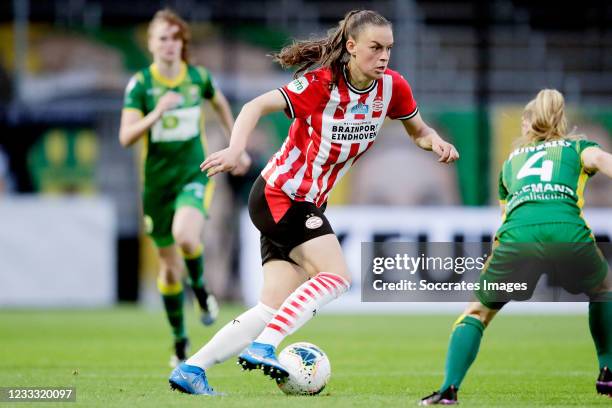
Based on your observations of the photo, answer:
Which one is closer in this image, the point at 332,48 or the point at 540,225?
the point at 540,225

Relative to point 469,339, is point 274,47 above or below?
above

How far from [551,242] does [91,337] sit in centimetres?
688

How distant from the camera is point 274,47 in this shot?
840 inches

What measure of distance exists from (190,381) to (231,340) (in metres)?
0.31

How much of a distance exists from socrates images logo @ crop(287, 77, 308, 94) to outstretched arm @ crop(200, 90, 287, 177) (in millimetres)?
77

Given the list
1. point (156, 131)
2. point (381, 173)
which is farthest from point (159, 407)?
point (381, 173)

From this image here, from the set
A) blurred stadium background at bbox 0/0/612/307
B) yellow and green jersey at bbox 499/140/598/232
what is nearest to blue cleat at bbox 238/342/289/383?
yellow and green jersey at bbox 499/140/598/232

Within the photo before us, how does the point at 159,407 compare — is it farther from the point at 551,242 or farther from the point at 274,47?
the point at 274,47

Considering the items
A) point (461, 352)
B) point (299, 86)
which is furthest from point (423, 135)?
point (461, 352)

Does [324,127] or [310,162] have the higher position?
[324,127]

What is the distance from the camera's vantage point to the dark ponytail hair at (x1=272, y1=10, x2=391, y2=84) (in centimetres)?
611

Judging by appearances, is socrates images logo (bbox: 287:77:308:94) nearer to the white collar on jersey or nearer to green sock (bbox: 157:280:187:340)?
the white collar on jersey

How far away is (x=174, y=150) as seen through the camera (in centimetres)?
925

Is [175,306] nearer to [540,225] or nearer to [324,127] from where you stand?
[324,127]
